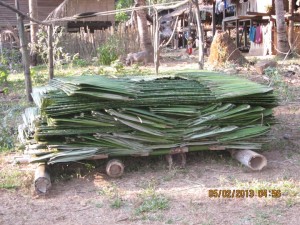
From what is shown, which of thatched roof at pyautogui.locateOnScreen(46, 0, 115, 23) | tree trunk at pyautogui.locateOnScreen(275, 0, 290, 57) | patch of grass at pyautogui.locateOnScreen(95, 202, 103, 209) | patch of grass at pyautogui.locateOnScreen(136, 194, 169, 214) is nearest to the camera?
patch of grass at pyautogui.locateOnScreen(136, 194, 169, 214)

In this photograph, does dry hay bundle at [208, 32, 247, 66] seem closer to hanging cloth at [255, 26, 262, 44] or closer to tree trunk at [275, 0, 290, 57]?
tree trunk at [275, 0, 290, 57]

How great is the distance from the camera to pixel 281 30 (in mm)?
13352

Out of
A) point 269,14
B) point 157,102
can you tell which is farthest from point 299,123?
point 269,14

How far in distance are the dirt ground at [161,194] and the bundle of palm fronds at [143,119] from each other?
0.29 m

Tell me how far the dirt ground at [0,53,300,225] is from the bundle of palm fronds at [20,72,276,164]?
0.29m

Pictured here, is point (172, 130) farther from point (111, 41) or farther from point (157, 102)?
point (111, 41)

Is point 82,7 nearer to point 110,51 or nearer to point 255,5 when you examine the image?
point 110,51

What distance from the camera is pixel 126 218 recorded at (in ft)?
11.8

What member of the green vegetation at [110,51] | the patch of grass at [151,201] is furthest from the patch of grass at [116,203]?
the green vegetation at [110,51]

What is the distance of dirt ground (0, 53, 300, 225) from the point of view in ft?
11.9

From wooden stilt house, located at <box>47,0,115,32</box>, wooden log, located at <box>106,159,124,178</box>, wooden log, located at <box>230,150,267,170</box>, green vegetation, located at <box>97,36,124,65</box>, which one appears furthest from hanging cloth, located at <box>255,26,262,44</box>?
wooden log, located at <box>106,159,124,178</box>

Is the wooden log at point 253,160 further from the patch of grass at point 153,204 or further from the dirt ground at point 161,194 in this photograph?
the patch of grass at point 153,204

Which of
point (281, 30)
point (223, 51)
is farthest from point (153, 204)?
point (281, 30)

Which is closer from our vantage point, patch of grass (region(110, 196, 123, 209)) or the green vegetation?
patch of grass (region(110, 196, 123, 209))
